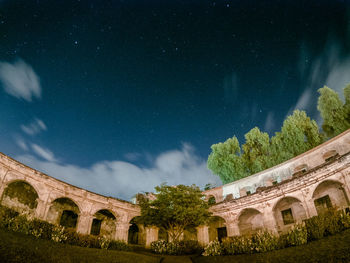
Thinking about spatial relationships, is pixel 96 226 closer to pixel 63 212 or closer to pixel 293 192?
pixel 63 212

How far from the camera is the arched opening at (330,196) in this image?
16.1 meters

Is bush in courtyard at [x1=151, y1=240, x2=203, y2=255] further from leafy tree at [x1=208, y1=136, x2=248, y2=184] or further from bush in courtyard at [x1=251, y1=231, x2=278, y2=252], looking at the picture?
leafy tree at [x1=208, y1=136, x2=248, y2=184]

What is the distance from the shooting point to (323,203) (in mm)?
17656

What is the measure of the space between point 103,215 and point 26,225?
14.2 m

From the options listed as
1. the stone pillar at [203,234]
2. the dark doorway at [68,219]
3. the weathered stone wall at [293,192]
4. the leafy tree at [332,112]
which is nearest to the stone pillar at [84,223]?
the dark doorway at [68,219]

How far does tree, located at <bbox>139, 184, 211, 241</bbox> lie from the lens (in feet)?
59.1

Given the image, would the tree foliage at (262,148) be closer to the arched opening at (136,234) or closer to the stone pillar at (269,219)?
the stone pillar at (269,219)

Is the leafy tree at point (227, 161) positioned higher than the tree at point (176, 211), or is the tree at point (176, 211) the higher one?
the leafy tree at point (227, 161)

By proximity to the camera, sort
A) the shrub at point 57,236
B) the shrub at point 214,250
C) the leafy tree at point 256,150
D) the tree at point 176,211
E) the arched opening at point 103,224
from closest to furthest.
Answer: the shrub at point 57,236, the shrub at point 214,250, the tree at point 176,211, the arched opening at point 103,224, the leafy tree at point 256,150

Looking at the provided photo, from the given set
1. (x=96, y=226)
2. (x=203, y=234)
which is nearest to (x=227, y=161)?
(x=203, y=234)

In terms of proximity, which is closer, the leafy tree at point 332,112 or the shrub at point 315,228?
the shrub at point 315,228

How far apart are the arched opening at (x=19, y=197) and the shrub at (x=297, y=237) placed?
2075 cm

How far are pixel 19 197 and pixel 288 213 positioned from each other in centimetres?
2588

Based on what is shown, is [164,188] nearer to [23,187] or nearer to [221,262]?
[221,262]
